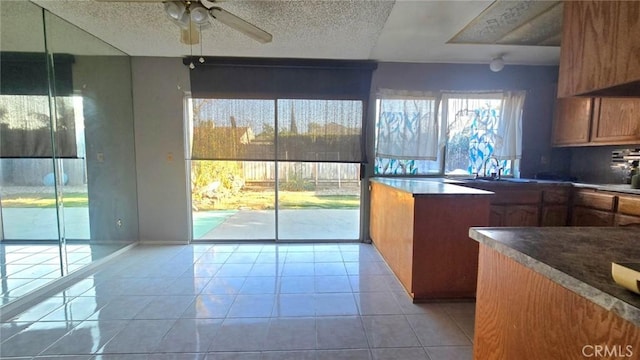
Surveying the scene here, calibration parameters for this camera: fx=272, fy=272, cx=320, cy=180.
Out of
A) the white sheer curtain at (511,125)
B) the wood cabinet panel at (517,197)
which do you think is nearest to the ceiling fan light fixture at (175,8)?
the wood cabinet panel at (517,197)

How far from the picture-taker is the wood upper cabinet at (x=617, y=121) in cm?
Result: 279

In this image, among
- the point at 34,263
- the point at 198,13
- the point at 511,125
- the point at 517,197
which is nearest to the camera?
the point at 198,13

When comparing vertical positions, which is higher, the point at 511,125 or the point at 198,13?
the point at 198,13

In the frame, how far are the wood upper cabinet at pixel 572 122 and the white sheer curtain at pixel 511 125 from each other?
0.46 meters

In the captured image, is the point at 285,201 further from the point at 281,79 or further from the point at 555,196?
the point at 555,196

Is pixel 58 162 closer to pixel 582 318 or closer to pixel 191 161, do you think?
pixel 191 161

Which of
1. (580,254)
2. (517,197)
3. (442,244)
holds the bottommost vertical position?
(442,244)

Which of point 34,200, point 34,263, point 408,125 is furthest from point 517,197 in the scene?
point 34,200

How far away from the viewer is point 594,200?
116 inches

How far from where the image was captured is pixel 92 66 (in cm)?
316

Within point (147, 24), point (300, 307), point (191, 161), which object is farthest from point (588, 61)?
point (191, 161)

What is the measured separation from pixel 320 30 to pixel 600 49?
228cm

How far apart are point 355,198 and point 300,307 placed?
2.06 meters

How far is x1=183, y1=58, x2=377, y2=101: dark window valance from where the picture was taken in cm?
358
